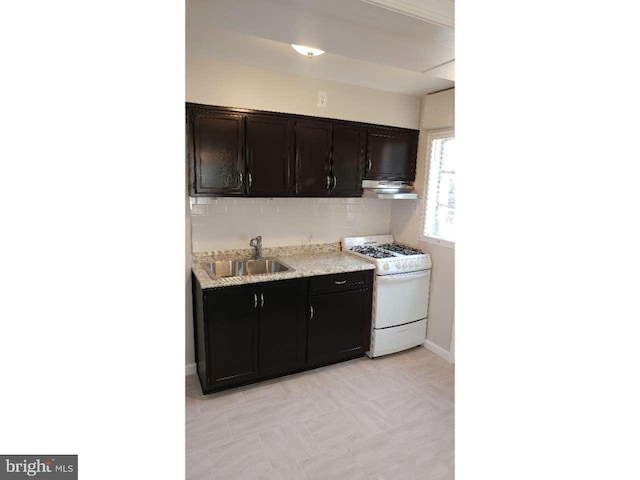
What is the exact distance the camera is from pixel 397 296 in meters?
3.06

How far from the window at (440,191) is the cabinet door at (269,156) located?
4.75 feet

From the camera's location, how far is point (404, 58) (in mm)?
1691

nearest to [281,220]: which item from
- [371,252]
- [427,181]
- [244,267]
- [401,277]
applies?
[244,267]

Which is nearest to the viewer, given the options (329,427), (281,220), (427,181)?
(329,427)

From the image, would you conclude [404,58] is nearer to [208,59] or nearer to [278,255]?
Result: [208,59]

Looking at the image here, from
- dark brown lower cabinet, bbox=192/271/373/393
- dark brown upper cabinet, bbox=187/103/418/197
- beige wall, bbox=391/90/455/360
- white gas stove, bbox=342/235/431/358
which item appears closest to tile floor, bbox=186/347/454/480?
dark brown lower cabinet, bbox=192/271/373/393

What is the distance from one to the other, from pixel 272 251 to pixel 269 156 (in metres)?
0.87

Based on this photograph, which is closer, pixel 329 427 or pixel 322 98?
pixel 329 427

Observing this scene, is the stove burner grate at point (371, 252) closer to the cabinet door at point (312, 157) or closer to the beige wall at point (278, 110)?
the beige wall at point (278, 110)

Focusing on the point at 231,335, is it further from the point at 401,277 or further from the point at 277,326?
the point at 401,277

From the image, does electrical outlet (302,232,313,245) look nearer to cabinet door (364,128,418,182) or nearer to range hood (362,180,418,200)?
range hood (362,180,418,200)
